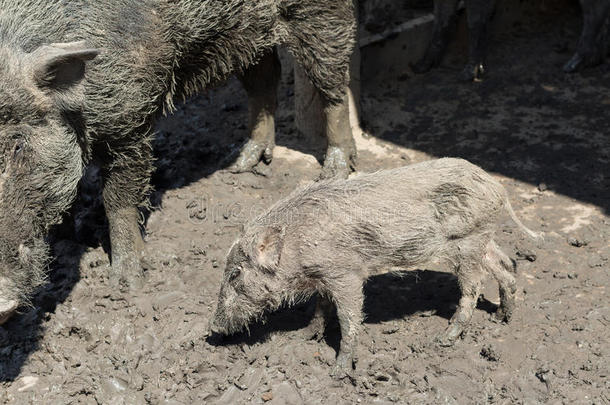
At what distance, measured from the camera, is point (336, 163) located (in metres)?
5.70

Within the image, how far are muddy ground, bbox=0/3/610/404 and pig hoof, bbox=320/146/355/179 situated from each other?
0.49 ft

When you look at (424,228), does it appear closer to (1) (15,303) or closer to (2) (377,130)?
(1) (15,303)

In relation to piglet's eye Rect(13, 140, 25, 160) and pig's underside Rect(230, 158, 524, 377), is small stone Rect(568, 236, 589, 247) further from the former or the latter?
piglet's eye Rect(13, 140, 25, 160)

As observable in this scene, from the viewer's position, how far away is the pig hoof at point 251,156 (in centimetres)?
574

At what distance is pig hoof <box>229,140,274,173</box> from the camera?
574 cm

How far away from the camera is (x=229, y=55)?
4852 mm

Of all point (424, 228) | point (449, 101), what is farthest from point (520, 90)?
point (424, 228)

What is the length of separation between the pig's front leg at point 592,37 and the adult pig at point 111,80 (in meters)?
2.68

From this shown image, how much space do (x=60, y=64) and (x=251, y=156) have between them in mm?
2347

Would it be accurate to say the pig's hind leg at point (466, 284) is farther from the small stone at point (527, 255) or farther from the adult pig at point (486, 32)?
the adult pig at point (486, 32)

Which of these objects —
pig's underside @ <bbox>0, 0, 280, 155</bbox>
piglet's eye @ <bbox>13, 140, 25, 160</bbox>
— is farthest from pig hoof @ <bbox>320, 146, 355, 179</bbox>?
piglet's eye @ <bbox>13, 140, 25, 160</bbox>

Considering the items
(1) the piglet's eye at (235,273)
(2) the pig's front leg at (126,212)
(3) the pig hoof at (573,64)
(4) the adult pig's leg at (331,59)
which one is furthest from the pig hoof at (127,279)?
(3) the pig hoof at (573,64)

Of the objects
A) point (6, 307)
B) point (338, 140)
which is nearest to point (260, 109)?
point (338, 140)

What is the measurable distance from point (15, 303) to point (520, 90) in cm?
475
